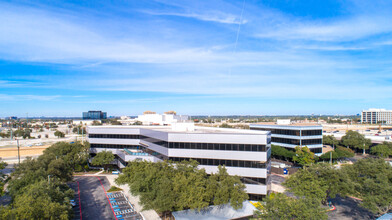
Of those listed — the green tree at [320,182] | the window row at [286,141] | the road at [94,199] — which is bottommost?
the road at [94,199]

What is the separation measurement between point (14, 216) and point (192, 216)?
20.2m

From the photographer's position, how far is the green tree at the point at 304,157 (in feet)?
206

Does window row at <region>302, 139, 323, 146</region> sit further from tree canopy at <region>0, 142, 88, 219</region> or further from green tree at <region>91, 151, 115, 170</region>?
tree canopy at <region>0, 142, 88, 219</region>

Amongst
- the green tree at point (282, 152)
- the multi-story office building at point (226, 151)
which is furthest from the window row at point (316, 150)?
the multi-story office building at point (226, 151)

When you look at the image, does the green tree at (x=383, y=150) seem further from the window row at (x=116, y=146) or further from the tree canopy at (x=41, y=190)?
the tree canopy at (x=41, y=190)

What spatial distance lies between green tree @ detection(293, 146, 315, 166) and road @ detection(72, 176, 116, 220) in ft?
164

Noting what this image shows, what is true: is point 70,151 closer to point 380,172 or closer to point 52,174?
point 52,174

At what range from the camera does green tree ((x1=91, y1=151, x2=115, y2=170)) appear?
6012 cm

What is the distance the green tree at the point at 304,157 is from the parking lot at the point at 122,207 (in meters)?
46.6

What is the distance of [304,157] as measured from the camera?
6325 cm

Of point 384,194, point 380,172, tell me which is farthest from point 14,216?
point 380,172

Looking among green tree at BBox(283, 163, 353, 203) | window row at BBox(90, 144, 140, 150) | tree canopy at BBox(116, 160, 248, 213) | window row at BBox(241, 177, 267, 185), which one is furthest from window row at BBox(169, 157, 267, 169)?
window row at BBox(90, 144, 140, 150)

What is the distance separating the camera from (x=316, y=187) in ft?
110

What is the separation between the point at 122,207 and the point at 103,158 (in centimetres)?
2421
